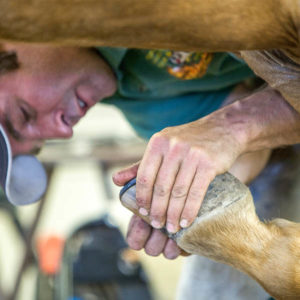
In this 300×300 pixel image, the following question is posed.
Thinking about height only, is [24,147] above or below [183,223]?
below

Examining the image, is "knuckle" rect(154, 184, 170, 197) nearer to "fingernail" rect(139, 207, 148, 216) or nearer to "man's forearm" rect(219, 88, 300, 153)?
"fingernail" rect(139, 207, 148, 216)

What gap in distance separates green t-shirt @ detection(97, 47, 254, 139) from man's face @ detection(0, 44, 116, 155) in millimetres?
48

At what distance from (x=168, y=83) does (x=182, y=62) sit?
0.42 feet

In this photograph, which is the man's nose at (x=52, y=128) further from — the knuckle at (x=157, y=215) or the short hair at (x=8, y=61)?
the knuckle at (x=157, y=215)

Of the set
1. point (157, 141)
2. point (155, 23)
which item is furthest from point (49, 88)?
point (155, 23)

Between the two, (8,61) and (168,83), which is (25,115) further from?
(168,83)

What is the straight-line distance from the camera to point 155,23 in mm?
485

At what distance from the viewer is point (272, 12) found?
1.66 ft

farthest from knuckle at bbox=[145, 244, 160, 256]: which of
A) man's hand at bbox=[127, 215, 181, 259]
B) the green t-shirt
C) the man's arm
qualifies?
the green t-shirt

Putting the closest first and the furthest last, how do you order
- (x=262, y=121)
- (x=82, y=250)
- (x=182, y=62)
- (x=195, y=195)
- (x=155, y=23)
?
1. (x=155, y=23)
2. (x=195, y=195)
3. (x=262, y=121)
4. (x=182, y=62)
5. (x=82, y=250)

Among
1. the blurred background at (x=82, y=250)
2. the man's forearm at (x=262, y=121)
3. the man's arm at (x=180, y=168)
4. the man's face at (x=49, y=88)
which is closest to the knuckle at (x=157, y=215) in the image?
the man's arm at (x=180, y=168)

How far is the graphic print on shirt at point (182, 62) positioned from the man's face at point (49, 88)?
154 mm

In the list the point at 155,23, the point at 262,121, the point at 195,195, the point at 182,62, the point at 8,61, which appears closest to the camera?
the point at 155,23

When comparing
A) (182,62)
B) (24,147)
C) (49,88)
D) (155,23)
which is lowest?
(24,147)
